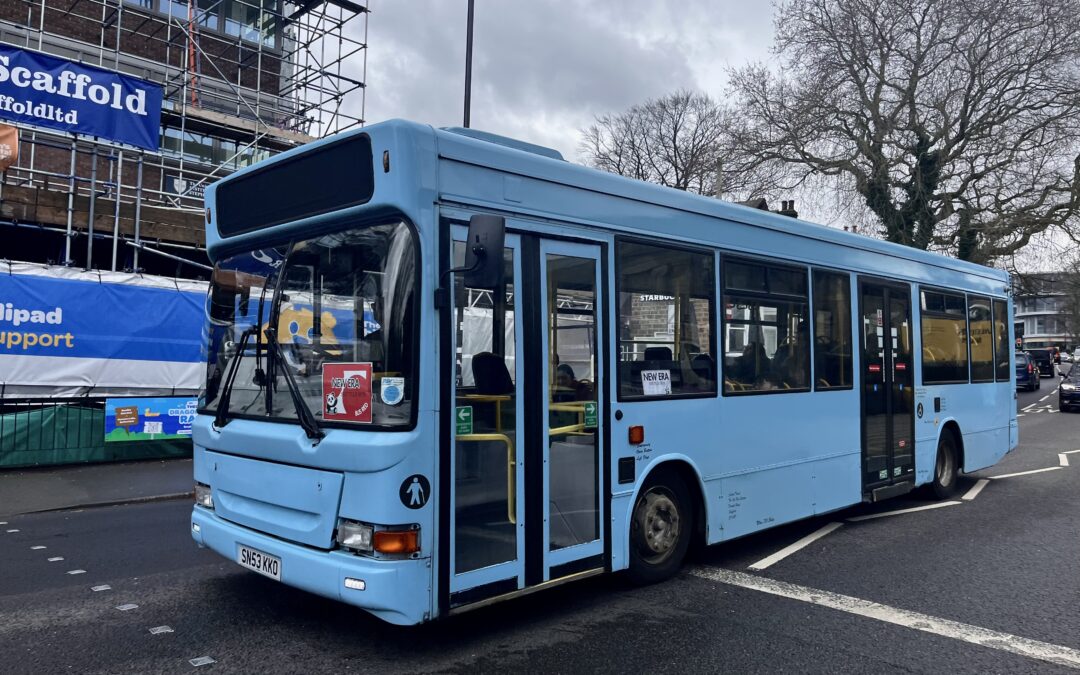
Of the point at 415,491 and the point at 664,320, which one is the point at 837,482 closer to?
the point at 664,320

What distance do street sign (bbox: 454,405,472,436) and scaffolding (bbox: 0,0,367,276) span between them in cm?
1185

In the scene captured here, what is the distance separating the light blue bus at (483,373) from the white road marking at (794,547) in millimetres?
321

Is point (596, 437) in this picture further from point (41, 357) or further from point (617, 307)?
point (41, 357)

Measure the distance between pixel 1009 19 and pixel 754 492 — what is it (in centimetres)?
2636

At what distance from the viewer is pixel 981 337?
10320mm

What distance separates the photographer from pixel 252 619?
196 inches

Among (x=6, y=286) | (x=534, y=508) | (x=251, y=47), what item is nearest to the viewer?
(x=534, y=508)

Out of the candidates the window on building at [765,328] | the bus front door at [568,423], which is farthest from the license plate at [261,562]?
the window on building at [765,328]

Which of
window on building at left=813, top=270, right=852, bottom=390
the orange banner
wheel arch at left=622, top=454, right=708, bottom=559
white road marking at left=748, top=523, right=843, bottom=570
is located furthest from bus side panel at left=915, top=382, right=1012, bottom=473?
the orange banner

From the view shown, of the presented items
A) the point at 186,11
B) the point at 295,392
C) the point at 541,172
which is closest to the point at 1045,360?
the point at 186,11

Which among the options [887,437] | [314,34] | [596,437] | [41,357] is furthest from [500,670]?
[314,34]

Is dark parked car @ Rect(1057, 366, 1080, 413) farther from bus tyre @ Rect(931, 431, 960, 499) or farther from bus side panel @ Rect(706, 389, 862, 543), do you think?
bus side panel @ Rect(706, 389, 862, 543)

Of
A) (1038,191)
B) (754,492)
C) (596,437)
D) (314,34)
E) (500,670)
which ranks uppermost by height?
(314,34)

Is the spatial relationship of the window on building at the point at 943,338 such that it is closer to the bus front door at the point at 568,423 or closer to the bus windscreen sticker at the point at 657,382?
the bus windscreen sticker at the point at 657,382
